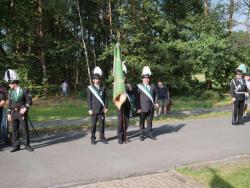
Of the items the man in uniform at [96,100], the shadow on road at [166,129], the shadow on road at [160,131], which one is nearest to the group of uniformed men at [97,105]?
the man in uniform at [96,100]

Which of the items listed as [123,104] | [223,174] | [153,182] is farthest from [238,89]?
[153,182]

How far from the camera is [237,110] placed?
15250 millimetres

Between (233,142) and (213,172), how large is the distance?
379 centimetres

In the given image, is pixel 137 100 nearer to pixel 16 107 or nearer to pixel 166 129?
pixel 166 129

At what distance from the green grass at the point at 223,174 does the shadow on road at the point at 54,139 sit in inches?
183

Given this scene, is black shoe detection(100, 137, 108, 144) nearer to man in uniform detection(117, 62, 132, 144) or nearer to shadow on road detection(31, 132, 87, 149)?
man in uniform detection(117, 62, 132, 144)

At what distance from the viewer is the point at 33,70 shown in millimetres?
38281

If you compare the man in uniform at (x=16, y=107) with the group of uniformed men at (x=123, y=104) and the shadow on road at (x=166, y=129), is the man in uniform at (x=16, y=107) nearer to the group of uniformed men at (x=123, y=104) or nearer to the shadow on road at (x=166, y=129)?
the group of uniformed men at (x=123, y=104)

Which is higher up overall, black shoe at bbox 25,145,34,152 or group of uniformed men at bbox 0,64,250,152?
group of uniformed men at bbox 0,64,250,152

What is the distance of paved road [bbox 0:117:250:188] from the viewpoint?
27.4 ft

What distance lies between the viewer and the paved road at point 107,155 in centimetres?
835

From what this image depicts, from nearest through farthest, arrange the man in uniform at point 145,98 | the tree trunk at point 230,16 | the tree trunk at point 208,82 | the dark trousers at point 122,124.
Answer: the dark trousers at point 122,124 → the man in uniform at point 145,98 → the tree trunk at point 208,82 → the tree trunk at point 230,16

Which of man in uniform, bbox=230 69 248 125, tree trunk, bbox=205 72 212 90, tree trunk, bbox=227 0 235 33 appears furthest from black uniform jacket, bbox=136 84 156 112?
tree trunk, bbox=227 0 235 33

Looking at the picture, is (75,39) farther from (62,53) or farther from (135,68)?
(135,68)
